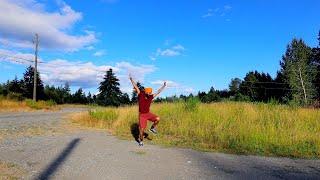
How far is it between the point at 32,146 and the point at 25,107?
2627 cm

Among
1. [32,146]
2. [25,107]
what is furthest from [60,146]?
[25,107]

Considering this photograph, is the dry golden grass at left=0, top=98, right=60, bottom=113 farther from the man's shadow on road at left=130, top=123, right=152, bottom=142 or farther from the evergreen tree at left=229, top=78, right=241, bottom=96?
the evergreen tree at left=229, top=78, right=241, bottom=96

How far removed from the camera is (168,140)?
1588cm

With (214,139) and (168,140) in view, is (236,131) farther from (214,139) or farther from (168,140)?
(168,140)

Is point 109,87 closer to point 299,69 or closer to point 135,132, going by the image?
point 299,69

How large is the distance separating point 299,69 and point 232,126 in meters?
57.2

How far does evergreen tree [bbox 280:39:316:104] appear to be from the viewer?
235ft

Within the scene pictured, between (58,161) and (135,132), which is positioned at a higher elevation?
(135,132)

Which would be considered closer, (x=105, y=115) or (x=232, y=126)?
(x=232, y=126)

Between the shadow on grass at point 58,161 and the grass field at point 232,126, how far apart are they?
10.2ft

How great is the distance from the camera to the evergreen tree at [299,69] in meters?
71.6

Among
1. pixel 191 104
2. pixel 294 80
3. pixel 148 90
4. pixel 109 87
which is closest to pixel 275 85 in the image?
pixel 294 80

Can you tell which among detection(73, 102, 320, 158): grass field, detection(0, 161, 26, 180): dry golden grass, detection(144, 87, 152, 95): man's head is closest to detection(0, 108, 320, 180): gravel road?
detection(0, 161, 26, 180): dry golden grass

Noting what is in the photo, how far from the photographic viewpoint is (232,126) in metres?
17.9
